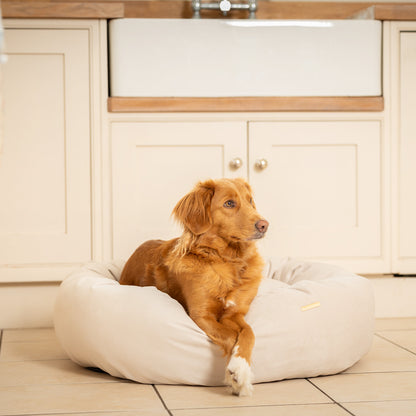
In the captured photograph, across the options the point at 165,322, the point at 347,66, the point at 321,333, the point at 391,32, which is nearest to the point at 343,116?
the point at 347,66

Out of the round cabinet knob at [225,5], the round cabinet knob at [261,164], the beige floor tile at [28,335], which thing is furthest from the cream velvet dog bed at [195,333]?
the round cabinet knob at [225,5]

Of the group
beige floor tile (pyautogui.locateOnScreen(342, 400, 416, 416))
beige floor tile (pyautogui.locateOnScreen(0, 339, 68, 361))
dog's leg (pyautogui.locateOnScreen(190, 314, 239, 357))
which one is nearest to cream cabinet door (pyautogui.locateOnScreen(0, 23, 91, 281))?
beige floor tile (pyautogui.locateOnScreen(0, 339, 68, 361))

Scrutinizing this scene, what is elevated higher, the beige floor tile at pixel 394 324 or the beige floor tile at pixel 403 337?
the beige floor tile at pixel 403 337

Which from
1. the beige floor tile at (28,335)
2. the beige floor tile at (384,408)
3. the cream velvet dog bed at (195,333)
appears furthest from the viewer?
the beige floor tile at (28,335)

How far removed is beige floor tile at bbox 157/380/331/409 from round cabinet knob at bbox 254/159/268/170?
1.11m

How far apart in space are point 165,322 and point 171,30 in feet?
4.50

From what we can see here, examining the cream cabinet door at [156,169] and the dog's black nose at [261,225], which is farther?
the cream cabinet door at [156,169]

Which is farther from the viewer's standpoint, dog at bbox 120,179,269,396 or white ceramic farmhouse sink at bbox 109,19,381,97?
white ceramic farmhouse sink at bbox 109,19,381,97

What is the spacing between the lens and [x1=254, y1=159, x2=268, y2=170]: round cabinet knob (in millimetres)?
2879

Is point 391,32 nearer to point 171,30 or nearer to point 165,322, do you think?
point 171,30

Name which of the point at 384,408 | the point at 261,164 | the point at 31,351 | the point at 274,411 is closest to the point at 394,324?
the point at 261,164

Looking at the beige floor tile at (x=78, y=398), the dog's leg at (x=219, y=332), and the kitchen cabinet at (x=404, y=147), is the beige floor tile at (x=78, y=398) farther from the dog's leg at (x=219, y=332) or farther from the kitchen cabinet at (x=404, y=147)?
the kitchen cabinet at (x=404, y=147)

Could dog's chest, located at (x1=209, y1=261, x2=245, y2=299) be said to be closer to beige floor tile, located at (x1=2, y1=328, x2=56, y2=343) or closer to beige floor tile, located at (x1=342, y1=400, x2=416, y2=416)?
beige floor tile, located at (x1=342, y1=400, x2=416, y2=416)

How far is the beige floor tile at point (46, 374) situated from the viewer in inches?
79.7
